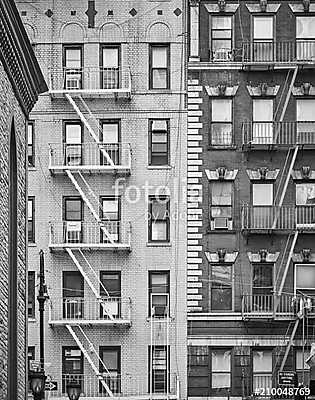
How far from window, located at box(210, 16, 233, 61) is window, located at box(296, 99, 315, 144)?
3272 mm

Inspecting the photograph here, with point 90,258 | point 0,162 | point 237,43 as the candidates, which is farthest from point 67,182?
point 0,162

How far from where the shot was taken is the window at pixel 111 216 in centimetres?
5897

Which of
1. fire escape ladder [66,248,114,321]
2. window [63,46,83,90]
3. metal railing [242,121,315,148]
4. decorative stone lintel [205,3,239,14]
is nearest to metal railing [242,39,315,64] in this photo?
decorative stone lintel [205,3,239,14]

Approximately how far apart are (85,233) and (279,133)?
26.8ft

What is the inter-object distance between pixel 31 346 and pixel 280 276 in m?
9.65

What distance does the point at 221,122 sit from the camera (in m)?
59.2

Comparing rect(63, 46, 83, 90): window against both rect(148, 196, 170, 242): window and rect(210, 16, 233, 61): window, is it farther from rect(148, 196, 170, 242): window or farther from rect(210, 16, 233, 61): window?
rect(148, 196, 170, 242): window

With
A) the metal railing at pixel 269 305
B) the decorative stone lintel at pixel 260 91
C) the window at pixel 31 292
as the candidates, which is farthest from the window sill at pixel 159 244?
the decorative stone lintel at pixel 260 91

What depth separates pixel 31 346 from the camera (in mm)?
58406

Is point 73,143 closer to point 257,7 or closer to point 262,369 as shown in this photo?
point 257,7

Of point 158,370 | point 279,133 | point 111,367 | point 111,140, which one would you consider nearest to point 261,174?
point 279,133

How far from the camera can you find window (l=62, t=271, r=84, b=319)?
58.6 meters

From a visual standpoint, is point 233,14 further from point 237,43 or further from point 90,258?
point 90,258

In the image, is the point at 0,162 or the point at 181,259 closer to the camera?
the point at 0,162
